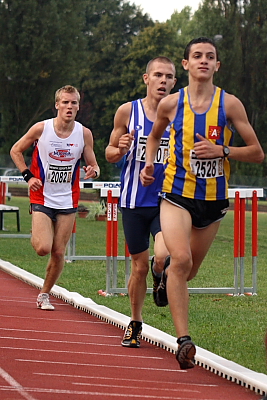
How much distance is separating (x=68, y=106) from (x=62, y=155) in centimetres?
52

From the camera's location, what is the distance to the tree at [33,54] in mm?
58406

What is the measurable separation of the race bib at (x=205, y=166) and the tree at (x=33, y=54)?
5333 cm

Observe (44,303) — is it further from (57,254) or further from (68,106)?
(68,106)

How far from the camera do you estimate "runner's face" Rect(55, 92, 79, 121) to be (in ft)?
30.8

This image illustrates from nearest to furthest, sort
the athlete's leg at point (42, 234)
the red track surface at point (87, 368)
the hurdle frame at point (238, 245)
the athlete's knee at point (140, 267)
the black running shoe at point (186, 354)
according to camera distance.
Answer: the red track surface at point (87, 368)
the black running shoe at point (186, 354)
the athlete's knee at point (140, 267)
the athlete's leg at point (42, 234)
the hurdle frame at point (238, 245)

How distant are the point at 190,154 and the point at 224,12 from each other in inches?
1960

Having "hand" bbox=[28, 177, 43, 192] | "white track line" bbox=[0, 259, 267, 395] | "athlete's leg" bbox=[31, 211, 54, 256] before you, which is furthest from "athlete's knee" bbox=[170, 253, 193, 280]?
"hand" bbox=[28, 177, 43, 192]

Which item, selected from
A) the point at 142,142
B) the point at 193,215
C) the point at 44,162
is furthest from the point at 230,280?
the point at 193,215

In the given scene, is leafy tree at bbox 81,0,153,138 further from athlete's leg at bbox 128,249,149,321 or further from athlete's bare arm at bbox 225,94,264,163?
athlete's bare arm at bbox 225,94,264,163

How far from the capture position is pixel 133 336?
732 cm

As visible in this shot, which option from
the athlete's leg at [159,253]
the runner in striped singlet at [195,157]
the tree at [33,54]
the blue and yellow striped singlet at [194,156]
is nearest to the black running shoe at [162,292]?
the athlete's leg at [159,253]

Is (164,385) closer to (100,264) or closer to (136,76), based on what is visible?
(100,264)

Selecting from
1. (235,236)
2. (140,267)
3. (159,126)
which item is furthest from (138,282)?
(235,236)

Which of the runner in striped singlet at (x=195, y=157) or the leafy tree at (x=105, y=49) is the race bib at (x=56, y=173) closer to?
the runner in striped singlet at (x=195, y=157)
